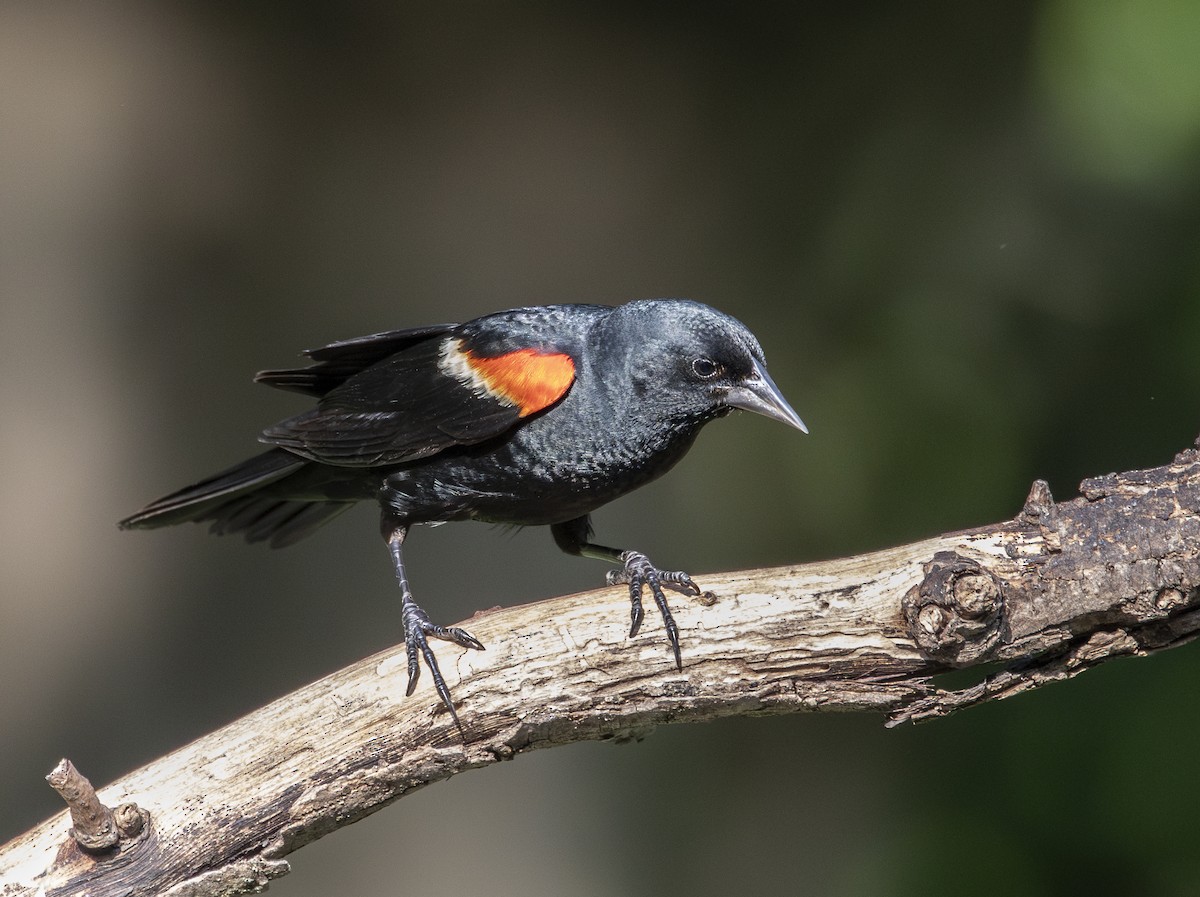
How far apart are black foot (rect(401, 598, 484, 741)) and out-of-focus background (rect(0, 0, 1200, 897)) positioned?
215 centimetres

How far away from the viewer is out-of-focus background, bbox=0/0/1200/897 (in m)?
3.49

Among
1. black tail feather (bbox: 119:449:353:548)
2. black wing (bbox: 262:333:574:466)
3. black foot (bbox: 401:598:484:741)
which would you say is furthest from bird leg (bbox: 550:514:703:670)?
black tail feather (bbox: 119:449:353:548)

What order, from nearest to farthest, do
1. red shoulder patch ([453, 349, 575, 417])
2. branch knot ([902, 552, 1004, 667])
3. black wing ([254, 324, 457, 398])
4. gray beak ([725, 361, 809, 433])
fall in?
1. branch knot ([902, 552, 1004, 667])
2. gray beak ([725, 361, 809, 433])
3. red shoulder patch ([453, 349, 575, 417])
4. black wing ([254, 324, 457, 398])

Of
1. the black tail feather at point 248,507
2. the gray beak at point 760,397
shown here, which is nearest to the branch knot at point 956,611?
the gray beak at point 760,397

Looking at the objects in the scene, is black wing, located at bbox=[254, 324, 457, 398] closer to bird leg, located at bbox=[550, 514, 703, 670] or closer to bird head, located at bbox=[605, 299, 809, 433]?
bird head, located at bbox=[605, 299, 809, 433]

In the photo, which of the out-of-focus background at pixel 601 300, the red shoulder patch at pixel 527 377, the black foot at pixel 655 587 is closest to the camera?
the black foot at pixel 655 587

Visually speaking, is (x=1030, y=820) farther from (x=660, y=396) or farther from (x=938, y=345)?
(x=660, y=396)

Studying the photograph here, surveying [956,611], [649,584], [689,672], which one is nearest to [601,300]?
[649,584]

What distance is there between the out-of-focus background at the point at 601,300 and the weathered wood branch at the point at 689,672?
5.36ft

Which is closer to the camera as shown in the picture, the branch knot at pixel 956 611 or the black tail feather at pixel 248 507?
the branch knot at pixel 956 611

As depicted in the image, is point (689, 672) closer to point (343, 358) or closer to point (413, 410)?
point (413, 410)

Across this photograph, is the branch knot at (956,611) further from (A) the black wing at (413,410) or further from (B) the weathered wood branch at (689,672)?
(A) the black wing at (413,410)

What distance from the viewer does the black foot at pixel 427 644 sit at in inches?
77.5

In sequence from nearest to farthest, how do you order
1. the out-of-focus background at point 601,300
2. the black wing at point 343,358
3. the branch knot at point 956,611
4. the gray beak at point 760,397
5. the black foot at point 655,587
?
1. the branch knot at point 956,611
2. the black foot at point 655,587
3. the gray beak at point 760,397
4. the black wing at point 343,358
5. the out-of-focus background at point 601,300
